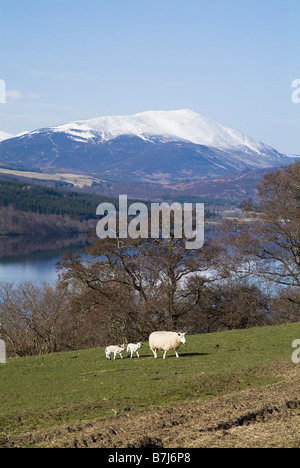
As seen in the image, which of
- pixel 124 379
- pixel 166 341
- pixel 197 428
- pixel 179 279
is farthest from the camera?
pixel 179 279

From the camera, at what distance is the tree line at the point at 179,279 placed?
34250 mm

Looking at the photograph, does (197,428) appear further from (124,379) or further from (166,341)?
(166,341)

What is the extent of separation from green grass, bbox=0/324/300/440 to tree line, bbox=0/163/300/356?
10357mm

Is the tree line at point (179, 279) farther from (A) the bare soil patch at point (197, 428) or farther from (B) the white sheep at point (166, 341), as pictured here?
(A) the bare soil patch at point (197, 428)

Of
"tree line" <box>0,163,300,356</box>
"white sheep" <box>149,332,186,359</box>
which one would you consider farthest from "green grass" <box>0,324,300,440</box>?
"tree line" <box>0,163,300,356</box>

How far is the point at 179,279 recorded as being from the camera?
116 ft

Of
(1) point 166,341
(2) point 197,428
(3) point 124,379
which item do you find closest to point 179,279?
(1) point 166,341

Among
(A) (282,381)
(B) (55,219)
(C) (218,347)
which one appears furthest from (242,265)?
(B) (55,219)

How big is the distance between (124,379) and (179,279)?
18589 mm

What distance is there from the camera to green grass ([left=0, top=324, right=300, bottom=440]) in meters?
13.4

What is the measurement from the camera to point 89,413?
1302 cm

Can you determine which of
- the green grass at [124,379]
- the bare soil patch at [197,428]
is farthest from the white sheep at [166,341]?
the bare soil patch at [197,428]

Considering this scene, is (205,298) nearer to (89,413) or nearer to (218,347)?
(218,347)
